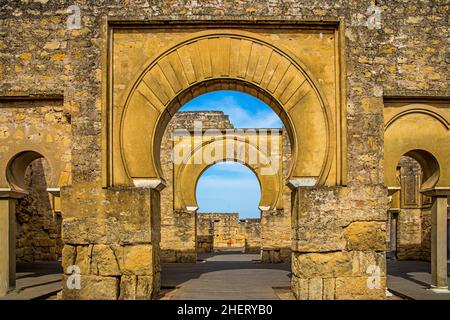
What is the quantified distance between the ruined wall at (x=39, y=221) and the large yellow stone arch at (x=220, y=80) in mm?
9131

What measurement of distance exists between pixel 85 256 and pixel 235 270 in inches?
209

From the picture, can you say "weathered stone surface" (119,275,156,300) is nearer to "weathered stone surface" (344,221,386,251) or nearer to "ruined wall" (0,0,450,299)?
"ruined wall" (0,0,450,299)

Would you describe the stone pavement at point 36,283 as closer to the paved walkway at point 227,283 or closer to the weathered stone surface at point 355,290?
the paved walkway at point 227,283

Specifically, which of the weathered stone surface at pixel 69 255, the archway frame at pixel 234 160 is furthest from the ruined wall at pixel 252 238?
the weathered stone surface at pixel 69 255

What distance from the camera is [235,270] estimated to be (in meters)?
11.1

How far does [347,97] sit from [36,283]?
6.79 m

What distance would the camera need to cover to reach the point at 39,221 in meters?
14.9

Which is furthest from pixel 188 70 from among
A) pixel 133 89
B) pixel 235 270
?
pixel 235 270

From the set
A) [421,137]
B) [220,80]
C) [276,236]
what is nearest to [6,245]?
[220,80]

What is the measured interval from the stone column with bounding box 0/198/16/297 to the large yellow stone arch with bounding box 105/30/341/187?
200cm

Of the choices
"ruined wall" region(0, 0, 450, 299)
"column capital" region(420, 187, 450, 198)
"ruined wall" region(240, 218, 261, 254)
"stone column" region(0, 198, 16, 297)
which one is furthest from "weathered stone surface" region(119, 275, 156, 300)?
"ruined wall" region(240, 218, 261, 254)

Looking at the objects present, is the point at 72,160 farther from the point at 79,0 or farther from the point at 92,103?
the point at 79,0

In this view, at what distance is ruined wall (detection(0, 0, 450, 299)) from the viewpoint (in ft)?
21.4

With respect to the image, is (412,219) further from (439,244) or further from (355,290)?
(355,290)
